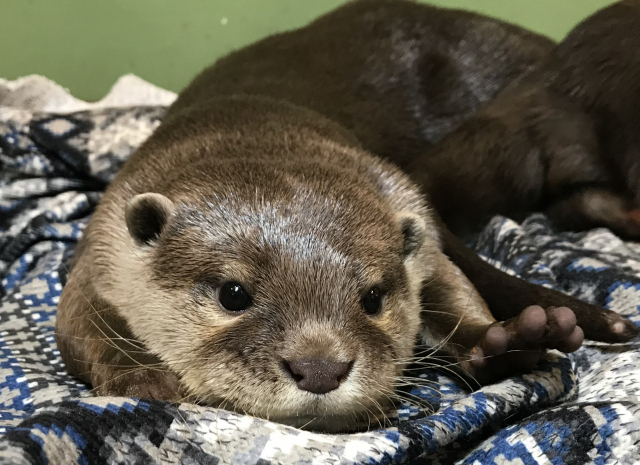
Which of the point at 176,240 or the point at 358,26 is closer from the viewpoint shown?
the point at 176,240

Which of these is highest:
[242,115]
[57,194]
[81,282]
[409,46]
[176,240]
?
[409,46]

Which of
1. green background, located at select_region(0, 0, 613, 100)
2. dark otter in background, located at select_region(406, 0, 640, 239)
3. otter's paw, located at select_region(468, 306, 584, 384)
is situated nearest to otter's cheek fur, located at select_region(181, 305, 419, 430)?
otter's paw, located at select_region(468, 306, 584, 384)

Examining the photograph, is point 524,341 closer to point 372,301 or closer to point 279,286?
point 372,301

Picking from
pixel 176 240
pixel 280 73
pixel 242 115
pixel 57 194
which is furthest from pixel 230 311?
pixel 57 194

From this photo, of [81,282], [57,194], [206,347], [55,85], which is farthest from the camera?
[55,85]

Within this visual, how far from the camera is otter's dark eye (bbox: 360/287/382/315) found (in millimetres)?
1206

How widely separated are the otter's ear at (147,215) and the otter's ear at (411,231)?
502 millimetres

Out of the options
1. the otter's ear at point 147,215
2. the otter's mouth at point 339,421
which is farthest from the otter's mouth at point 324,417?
the otter's ear at point 147,215

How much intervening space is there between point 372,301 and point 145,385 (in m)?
0.47

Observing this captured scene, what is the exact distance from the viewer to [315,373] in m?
0.99

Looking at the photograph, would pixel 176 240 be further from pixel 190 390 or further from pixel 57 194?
pixel 57 194

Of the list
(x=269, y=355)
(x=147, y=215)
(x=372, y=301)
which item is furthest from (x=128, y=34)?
(x=269, y=355)

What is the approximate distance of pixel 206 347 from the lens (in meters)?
1.13

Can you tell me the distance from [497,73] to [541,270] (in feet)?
3.31
